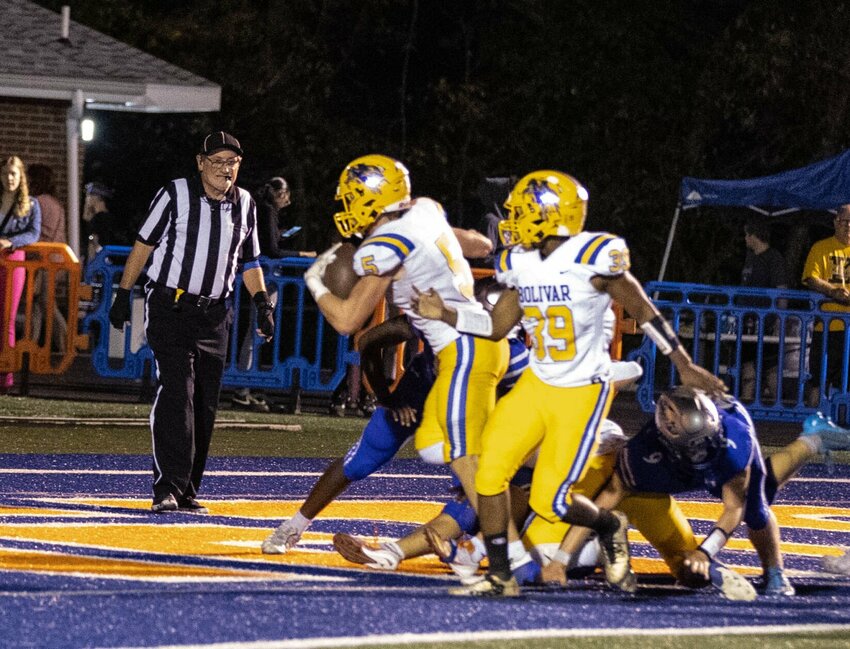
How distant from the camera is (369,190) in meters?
8.42

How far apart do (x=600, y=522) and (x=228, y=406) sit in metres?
10.1

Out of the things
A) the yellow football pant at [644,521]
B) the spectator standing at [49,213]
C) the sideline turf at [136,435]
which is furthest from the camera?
the spectator standing at [49,213]

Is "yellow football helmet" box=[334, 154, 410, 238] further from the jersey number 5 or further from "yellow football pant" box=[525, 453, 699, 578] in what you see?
"yellow football pant" box=[525, 453, 699, 578]

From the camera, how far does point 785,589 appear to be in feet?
27.5

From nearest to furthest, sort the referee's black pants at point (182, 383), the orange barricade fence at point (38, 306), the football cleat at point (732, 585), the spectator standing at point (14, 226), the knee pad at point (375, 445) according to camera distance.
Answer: the football cleat at point (732, 585) < the knee pad at point (375, 445) < the referee's black pants at point (182, 383) < the spectator standing at point (14, 226) < the orange barricade fence at point (38, 306)

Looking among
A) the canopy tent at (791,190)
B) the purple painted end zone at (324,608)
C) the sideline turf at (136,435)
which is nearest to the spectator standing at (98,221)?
the sideline turf at (136,435)

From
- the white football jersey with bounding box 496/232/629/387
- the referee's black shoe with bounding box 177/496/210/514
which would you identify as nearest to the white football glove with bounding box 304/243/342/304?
the white football jersey with bounding box 496/232/629/387

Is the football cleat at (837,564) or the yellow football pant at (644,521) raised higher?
the yellow football pant at (644,521)

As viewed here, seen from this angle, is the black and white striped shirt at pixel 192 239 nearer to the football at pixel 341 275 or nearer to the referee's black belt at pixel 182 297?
the referee's black belt at pixel 182 297

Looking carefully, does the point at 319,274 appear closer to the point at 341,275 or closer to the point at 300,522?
the point at 341,275

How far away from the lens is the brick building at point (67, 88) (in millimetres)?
23141

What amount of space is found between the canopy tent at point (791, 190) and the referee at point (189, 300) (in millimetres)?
11594

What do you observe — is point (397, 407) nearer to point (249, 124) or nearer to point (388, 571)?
point (388, 571)

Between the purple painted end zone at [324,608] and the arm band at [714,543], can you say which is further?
the arm band at [714,543]
